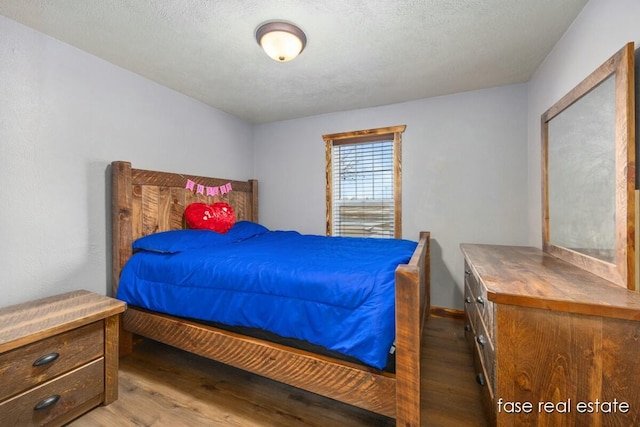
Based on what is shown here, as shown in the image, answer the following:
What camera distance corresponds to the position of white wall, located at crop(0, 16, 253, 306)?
5.46 ft

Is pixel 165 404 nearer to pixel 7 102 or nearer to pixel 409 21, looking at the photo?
pixel 7 102

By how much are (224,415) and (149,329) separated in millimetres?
887

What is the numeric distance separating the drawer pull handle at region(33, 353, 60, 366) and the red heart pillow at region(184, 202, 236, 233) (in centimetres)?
144

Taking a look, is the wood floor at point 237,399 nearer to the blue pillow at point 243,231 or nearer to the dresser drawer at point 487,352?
the dresser drawer at point 487,352

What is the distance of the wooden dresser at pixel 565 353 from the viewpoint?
93 cm

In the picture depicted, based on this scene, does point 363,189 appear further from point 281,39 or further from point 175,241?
point 175,241

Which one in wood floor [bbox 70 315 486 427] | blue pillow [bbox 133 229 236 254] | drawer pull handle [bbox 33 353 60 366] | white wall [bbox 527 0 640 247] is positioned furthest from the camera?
blue pillow [bbox 133 229 236 254]

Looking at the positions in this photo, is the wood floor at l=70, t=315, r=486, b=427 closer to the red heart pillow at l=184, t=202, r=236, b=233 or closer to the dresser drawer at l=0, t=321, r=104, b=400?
the dresser drawer at l=0, t=321, r=104, b=400

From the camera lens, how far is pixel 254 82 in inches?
98.4

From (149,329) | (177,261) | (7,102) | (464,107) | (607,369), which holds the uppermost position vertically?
(464,107)

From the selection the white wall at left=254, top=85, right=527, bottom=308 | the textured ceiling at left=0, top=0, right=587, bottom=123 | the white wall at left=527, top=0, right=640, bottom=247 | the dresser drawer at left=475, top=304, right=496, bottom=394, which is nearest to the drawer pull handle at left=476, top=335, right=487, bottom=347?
the dresser drawer at left=475, top=304, right=496, bottom=394

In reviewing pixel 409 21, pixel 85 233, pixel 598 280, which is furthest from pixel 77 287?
pixel 598 280

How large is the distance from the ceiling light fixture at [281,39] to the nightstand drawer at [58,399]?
2.22 m

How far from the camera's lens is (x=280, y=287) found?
1.50 meters
